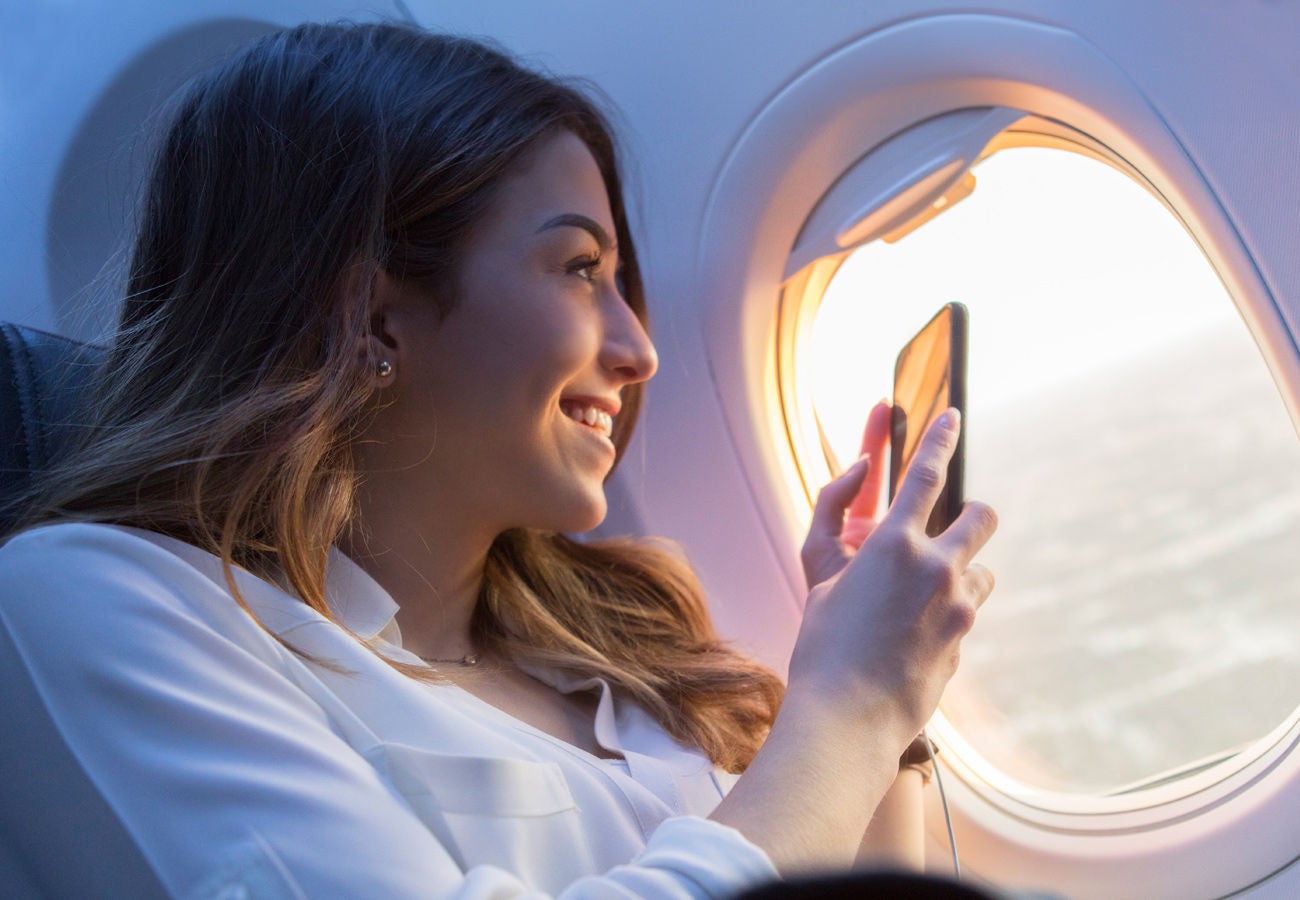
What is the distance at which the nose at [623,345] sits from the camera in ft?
3.83

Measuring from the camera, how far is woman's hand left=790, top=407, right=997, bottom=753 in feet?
3.09

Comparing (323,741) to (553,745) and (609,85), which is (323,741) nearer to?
(553,745)

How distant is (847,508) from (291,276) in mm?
731

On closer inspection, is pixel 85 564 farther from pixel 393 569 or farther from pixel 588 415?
pixel 588 415

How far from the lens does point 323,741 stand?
2.50ft

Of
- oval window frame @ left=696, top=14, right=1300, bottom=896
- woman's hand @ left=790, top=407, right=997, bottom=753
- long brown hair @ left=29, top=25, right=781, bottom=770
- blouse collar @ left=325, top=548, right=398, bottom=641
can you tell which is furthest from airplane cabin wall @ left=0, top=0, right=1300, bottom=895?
blouse collar @ left=325, top=548, right=398, bottom=641

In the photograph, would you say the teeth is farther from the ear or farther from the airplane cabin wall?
the airplane cabin wall

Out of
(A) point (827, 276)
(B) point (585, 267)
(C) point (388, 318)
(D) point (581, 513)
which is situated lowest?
(D) point (581, 513)

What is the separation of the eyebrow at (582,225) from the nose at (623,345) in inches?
2.5

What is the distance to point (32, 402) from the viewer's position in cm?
107

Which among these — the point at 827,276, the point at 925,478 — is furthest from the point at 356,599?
the point at 827,276

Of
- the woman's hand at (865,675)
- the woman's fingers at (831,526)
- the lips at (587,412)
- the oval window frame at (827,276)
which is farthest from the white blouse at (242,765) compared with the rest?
the oval window frame at (827,276)

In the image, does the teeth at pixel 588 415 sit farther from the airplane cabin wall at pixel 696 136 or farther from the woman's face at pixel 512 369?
the airplane cabin wall at pixel 696 136

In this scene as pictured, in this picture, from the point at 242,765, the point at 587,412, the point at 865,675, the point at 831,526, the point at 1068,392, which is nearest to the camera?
the point at 242,765
